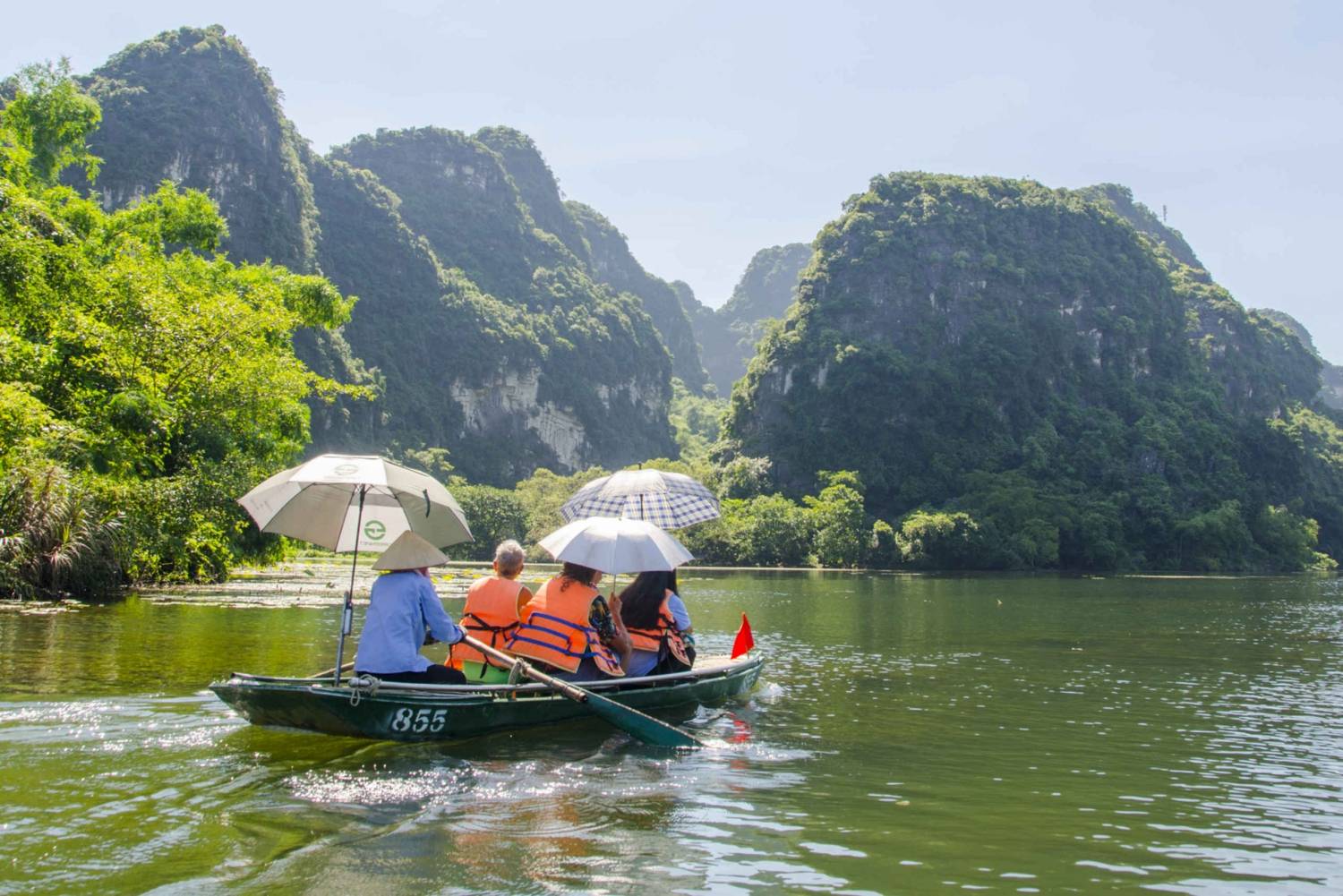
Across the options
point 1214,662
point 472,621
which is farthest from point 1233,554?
point 472,621

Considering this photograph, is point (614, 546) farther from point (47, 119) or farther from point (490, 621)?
point (47, 119)

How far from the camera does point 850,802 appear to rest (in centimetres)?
709

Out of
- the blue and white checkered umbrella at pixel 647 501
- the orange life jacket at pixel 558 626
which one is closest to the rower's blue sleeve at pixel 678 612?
the blue and white checkered umbrella at pixel 647 501

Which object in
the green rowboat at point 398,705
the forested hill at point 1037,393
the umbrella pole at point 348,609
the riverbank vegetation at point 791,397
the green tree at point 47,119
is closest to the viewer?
the green rowboat at point 398,705

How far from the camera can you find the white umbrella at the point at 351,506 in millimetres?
8148

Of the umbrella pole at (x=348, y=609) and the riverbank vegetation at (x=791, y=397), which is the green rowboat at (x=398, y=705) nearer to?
the umbrella pole at (x=348, y=609)

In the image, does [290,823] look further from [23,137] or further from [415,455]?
[415,455]

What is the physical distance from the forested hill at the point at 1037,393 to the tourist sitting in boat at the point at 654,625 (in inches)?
2508

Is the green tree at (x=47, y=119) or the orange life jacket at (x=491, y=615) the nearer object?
the orange life jacket at (x=491, y=615)

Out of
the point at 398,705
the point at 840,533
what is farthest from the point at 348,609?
the point at 840,533

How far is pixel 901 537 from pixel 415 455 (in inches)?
2236

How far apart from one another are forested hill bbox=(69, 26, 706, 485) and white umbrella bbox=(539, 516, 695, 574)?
3487 inches

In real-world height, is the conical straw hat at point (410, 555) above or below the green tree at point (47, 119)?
below

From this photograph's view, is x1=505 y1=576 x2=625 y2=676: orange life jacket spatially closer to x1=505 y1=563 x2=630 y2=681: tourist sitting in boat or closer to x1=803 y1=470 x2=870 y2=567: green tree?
x1=505 y1=563 x2=630 y2=681: tourist sitting in boat
